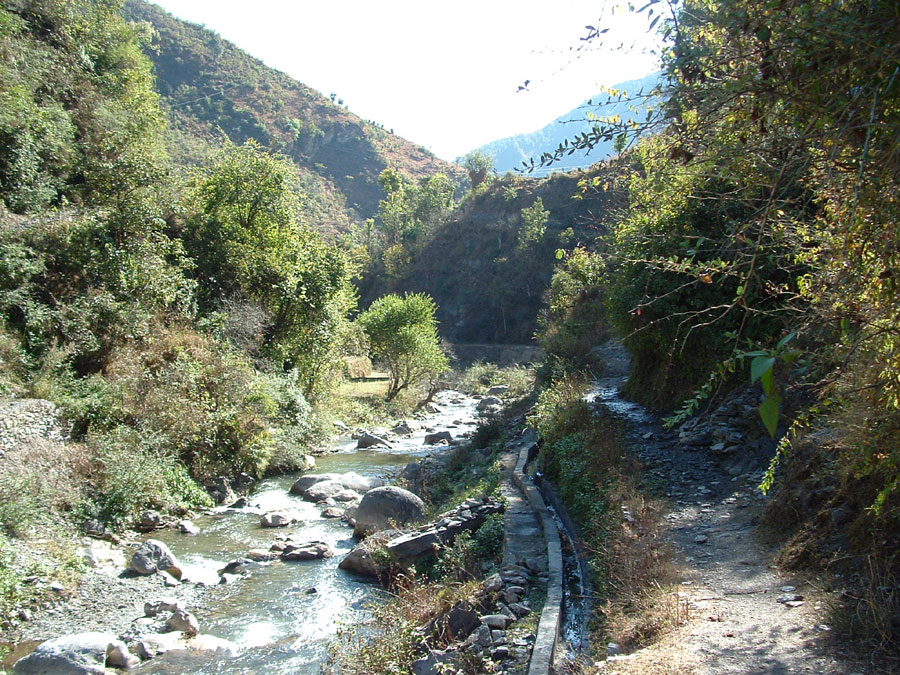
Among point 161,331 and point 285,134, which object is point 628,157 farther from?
point 285,134

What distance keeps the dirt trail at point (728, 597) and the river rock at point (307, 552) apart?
20.5 feet

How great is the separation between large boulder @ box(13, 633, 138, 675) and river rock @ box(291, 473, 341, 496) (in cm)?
788

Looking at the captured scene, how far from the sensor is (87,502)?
11.5 m

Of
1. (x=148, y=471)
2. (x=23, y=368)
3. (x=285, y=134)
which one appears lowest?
(x=148, y=471)

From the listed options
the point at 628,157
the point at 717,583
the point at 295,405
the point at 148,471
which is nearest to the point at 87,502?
the point at 148,471

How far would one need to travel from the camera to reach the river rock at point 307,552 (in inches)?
446

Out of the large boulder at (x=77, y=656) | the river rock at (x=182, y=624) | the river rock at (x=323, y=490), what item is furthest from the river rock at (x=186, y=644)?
the river rock at (x=323, y=490)

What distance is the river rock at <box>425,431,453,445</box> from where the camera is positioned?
22938 mm

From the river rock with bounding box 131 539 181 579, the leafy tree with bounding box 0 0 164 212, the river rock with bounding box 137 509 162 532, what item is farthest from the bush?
the leafy tree with bounding box 0 0 164 212

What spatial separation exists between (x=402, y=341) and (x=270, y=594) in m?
23.9

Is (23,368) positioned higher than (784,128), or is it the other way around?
(784,128)

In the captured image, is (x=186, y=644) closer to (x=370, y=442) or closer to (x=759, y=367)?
(x=759, y=367)

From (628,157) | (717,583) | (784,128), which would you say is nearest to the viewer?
(784,128)

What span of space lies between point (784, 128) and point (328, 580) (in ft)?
31.9
